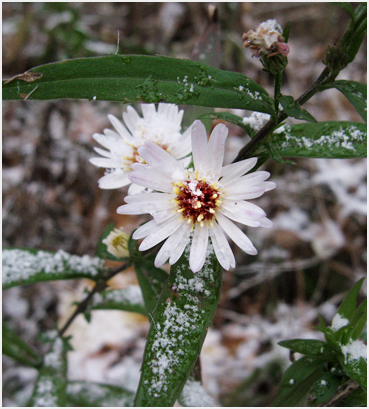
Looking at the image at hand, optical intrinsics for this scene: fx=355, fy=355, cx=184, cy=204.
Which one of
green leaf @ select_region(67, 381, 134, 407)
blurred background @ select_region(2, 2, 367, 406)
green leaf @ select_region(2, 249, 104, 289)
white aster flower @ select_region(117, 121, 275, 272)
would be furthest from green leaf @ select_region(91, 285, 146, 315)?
blurred background @ select_region(2, 2, 367, 406)

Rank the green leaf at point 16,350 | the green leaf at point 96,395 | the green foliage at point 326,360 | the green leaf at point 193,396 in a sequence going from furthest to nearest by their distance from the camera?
the green leaf at point 96,395, the green leaf at point 16,350, the green leaf at point 193,396, the green foliage at point 326,360

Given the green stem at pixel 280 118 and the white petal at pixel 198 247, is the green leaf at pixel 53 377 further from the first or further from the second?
the green stem at pixel 280 118

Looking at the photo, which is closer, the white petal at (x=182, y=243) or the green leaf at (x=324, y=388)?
the white petal at (x=182, y=243)

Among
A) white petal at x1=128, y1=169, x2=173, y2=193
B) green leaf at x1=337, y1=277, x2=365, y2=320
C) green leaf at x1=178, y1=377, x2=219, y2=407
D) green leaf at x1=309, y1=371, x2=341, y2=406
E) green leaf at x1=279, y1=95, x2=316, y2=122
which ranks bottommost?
green leaf at x1=178, y1=377, x2=219, y2=407

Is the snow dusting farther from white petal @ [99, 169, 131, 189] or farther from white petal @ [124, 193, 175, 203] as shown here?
white petal @ [99, 169, 131, 189]

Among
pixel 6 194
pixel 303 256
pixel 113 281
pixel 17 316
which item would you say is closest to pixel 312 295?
pixel 303 256

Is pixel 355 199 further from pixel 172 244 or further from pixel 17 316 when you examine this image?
pixel 17 316

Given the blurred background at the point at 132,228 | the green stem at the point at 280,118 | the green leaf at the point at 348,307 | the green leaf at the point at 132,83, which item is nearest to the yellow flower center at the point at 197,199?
the green stem at the point at 280,118
